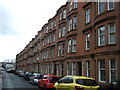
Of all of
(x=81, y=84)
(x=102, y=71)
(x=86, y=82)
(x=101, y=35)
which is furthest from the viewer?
(x=101, y=35)

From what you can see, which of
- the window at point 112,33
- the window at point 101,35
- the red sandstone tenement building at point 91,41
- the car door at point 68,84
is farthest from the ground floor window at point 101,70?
the car door at point 68,84

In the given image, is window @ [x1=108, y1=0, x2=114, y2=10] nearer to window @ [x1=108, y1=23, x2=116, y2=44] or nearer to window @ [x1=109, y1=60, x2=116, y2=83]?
window @ [x1=108, y1=23, x2=116, y2=44]

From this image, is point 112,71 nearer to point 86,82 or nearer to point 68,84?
point 86,82

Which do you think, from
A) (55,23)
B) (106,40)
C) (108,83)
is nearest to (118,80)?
(108,83)

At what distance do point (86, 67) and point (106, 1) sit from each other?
825 cm

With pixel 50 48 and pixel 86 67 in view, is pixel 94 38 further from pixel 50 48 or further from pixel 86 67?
pixel 50 48

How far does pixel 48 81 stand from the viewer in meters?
19.3

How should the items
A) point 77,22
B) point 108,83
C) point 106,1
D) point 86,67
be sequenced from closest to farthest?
point 108,83
point 106,1
point 86,67
point 77,22

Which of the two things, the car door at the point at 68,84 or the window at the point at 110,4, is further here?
the window at the point at 110,4

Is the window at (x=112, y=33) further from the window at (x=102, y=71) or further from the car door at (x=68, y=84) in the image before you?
the car door at (x=68, y=84)

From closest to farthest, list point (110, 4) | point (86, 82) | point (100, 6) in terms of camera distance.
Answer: point (86, 82)
point (110, 4)
point (100, 6)

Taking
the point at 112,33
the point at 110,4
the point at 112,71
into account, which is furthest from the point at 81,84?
the point at 110,4

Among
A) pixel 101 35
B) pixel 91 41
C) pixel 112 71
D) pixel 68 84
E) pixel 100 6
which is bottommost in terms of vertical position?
pixel 68 84

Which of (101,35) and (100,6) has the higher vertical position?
(100,6)
